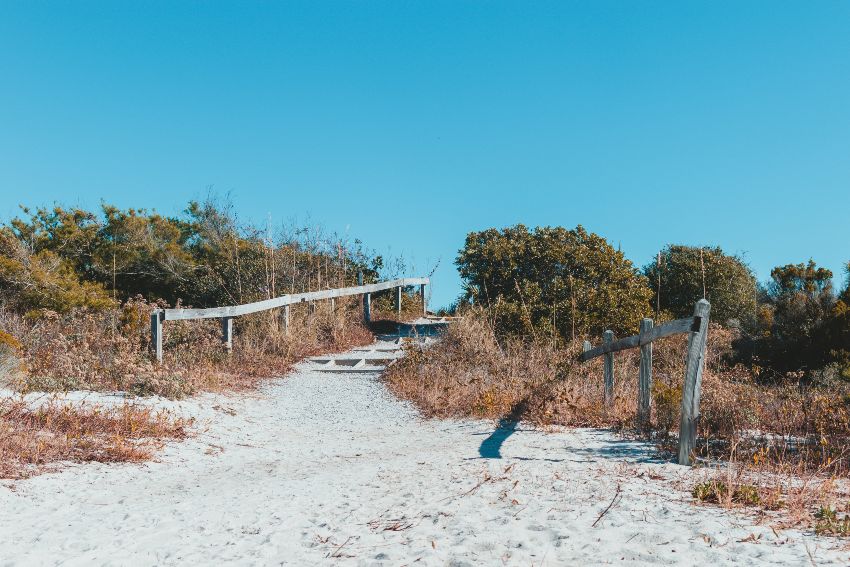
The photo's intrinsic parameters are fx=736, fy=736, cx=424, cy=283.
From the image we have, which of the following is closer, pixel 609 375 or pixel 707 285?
pixel 609 375

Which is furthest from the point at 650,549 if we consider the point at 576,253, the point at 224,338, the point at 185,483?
the point at 576,253

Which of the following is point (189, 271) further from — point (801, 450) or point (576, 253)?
point (801, 450)

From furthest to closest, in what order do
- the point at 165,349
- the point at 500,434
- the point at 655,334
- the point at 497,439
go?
the point at 165,349 → the point at 500,434 → the point at 497,439 → the point at 655,334

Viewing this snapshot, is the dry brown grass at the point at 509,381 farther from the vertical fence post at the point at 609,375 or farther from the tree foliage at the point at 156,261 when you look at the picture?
the tree foliage at the point at 156,261

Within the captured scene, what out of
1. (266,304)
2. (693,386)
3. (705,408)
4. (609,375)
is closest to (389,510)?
(693,386)

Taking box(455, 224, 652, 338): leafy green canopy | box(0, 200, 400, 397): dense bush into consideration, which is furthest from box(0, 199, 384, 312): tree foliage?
box(455, 224, 652, 338): leafy green canopy

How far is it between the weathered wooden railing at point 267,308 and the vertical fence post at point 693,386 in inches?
340

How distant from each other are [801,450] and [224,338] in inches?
447

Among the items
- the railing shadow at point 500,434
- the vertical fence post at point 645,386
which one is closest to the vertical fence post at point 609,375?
the vertical fence post at point 645,386

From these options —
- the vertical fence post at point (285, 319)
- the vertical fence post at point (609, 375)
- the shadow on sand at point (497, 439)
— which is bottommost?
the shadow on sand at point (497, 439)

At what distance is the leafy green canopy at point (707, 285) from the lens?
22.0 meters

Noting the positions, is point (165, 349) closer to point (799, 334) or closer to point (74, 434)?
point (74, 434)

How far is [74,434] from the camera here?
744cm

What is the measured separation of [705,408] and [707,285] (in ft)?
50.8
